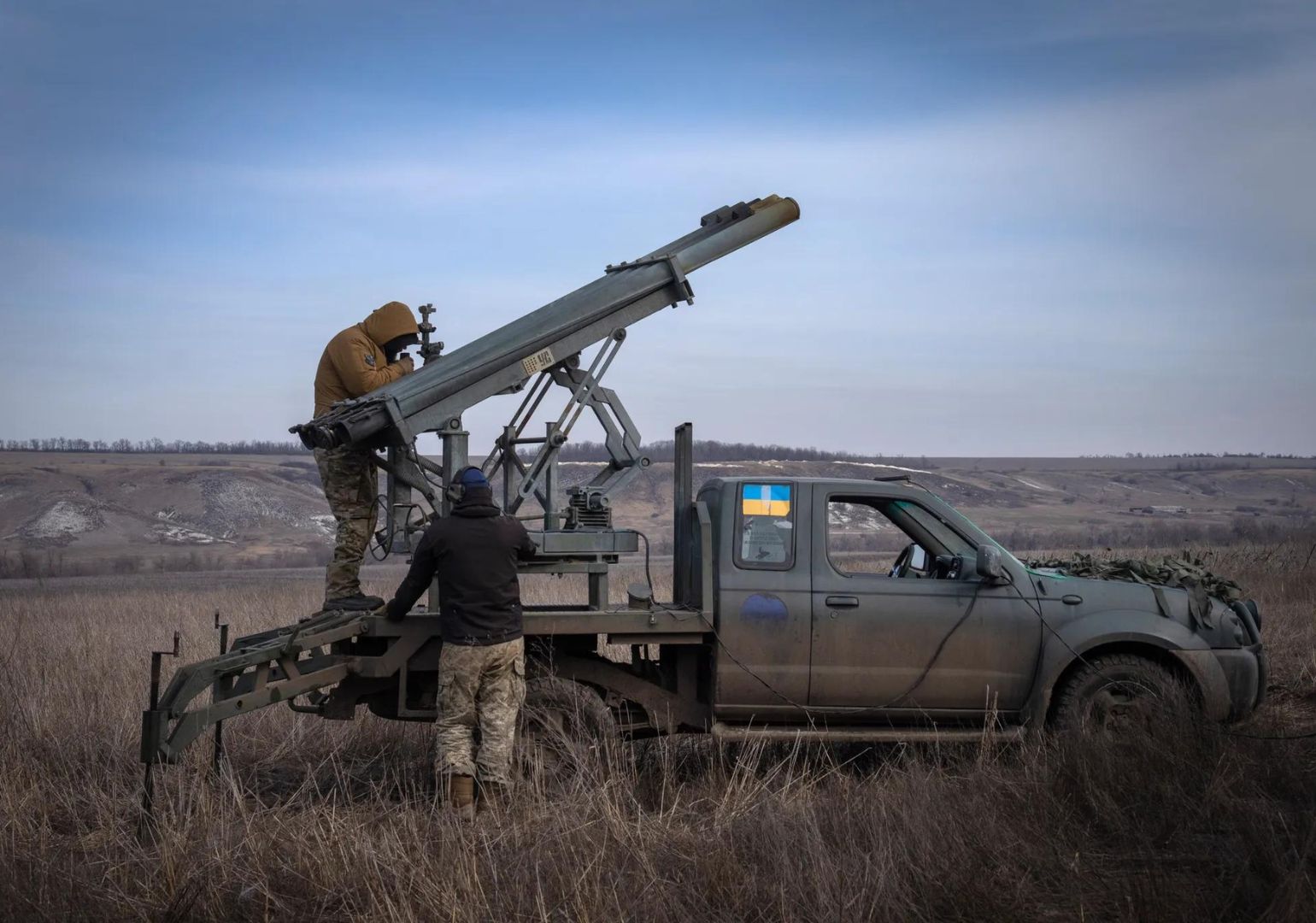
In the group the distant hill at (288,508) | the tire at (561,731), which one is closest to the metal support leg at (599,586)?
the tire at (561,731)

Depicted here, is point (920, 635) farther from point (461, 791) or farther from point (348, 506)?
point (348, 506)

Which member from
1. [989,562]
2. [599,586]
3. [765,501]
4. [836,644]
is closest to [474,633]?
[599,586]

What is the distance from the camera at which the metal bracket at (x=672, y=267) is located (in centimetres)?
850

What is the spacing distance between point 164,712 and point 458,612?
1.64 m

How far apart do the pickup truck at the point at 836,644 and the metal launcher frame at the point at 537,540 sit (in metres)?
0.02

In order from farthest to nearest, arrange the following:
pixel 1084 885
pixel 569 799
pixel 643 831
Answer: pixel 569 799, pixel 643 831, pixel 1084 885

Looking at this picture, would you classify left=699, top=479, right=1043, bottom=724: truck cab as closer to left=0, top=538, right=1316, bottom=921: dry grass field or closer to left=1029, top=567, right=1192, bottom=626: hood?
left=1029, top=567, right=1192, bottom=626: hood

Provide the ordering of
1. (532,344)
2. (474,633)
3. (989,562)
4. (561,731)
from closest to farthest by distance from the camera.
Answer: (474,633) → (561,731) → (989,562) → (532,344)

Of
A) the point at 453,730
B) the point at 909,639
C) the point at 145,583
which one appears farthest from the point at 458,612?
the point at 145,583

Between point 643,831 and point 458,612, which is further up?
point 458,612

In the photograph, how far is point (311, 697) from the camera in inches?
295

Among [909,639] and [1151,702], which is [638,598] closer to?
[909,639]

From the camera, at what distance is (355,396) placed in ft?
26.6

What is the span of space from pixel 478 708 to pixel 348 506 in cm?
185
